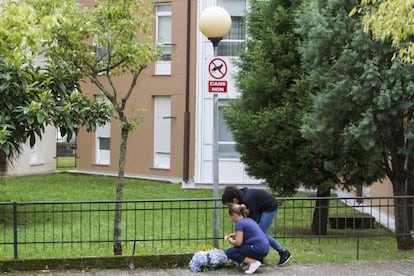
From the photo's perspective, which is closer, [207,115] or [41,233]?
[41,233]

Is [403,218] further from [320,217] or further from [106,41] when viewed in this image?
[106,41]

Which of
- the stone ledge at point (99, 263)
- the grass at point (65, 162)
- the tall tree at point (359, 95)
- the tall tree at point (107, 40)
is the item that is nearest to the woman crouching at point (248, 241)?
the stone ledge at point (99, 263)

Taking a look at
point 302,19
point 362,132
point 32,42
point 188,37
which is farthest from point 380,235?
point 188,37

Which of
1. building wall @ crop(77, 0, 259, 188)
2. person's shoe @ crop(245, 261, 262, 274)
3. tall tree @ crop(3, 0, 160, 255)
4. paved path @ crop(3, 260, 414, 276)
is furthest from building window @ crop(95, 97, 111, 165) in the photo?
person's shoe @ crop(245, 261, 262, 274)

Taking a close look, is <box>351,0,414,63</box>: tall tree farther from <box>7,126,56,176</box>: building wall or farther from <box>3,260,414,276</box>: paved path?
<box>7,126,56,176</box>: building wall

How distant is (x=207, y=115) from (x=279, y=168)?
833 centimetres

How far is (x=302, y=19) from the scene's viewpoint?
37.8 feet

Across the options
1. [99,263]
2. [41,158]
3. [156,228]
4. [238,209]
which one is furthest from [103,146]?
[238,209]

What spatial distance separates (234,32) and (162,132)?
483 centimetres

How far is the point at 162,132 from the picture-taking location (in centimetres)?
2486

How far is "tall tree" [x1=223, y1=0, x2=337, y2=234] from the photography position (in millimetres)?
14102

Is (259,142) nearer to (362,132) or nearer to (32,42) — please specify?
(362,132)

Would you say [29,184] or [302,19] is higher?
[302,19]

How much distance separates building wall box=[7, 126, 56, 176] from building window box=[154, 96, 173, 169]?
4786mm
